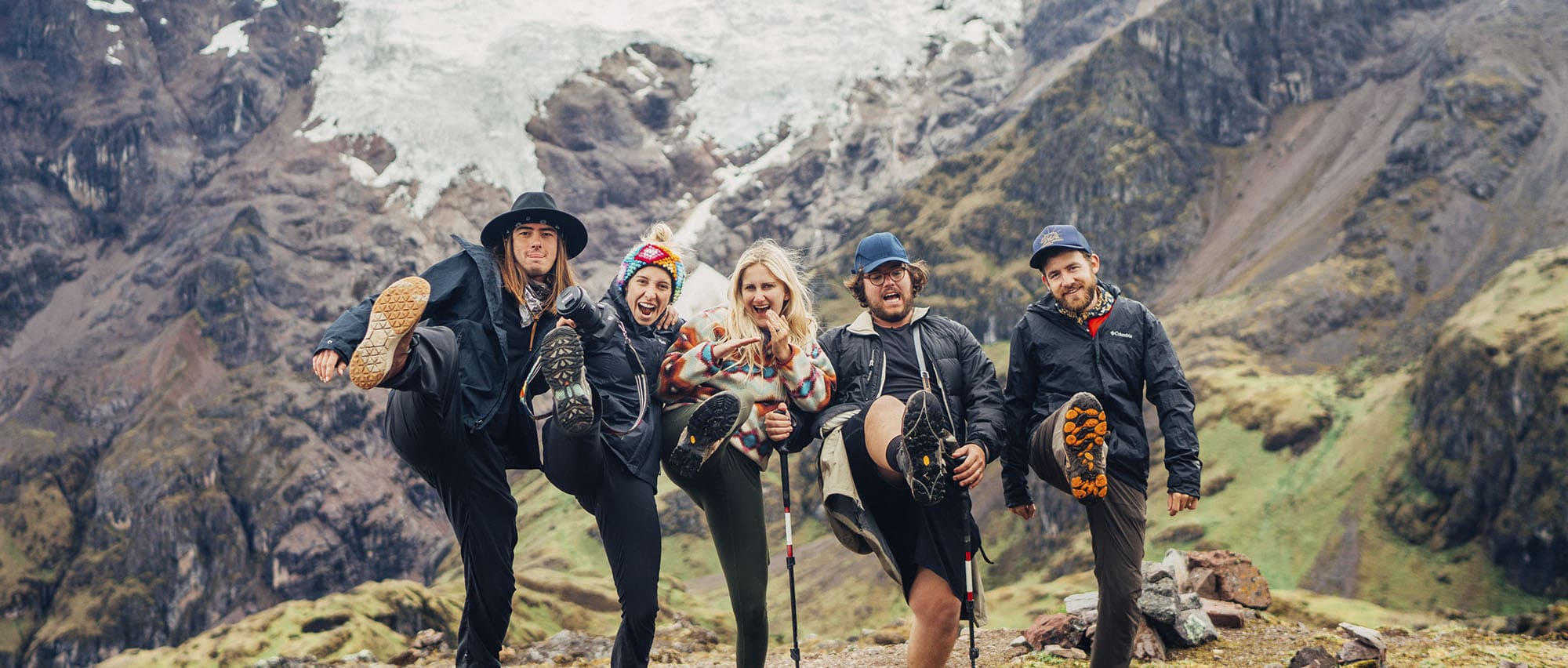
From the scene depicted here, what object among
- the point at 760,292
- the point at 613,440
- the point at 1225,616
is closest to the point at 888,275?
the point at 760,292

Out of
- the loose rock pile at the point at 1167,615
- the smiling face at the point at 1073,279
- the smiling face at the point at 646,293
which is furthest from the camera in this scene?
the loose rock pile at the point at 1167,615

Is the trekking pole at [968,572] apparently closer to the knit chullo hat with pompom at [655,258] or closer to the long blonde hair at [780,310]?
the long blonde hair at [780,310]

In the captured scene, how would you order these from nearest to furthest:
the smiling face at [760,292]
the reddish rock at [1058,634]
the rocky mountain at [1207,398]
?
1. the smiling face at [760,292]
2. the reddish rock at [1058,634]
3. the rocky mountain at [1207,398]

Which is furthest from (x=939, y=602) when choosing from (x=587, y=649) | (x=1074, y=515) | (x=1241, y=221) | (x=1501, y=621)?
(x=1241, y=221)

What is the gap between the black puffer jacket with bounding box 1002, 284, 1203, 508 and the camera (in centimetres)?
906

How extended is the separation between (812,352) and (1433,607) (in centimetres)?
7679

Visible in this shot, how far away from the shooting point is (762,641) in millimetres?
8859

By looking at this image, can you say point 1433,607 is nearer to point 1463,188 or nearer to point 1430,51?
point 1463,188

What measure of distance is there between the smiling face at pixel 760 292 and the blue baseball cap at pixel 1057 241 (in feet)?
7.74

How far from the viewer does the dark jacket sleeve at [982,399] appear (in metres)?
9.00

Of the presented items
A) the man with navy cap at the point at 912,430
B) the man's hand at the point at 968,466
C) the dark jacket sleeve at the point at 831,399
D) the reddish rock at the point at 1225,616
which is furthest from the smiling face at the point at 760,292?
the reddish rock at the point at 1225,616

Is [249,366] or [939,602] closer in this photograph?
[939,602]

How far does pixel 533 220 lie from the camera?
912 cm

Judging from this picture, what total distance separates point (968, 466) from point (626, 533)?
9.18 feet
